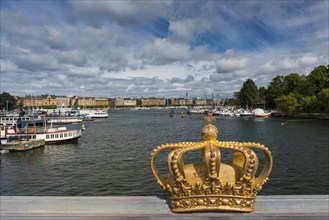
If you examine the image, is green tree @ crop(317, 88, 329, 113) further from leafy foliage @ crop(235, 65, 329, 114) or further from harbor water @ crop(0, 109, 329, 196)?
harbor water @ crop(0, 109, 329, 196)

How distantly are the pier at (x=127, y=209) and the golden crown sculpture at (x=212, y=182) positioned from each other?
0.49 feet

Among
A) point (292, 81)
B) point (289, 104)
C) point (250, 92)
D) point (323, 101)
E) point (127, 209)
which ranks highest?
point (292, 81)

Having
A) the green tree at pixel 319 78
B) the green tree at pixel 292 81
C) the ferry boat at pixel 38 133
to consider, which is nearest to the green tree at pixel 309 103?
the green tree at pixel 319 78

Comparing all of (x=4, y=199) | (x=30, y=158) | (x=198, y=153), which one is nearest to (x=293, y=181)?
(x=198, y=153)

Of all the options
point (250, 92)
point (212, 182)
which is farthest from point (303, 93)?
point (212, 182)

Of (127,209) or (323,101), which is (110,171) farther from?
(323,101)

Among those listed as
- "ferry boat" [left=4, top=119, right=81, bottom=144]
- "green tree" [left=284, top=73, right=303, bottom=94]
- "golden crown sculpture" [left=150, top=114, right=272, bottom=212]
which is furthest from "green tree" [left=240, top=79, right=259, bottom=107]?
Answer: "golden crown sculpture" [left=150, top=114, right=272, bottom=212]

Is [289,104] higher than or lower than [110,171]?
higher

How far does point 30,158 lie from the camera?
110ft

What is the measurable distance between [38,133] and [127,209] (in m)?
42.8

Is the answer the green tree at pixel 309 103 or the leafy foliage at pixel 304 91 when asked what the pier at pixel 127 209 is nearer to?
the leafy foliage at pixel 304 91

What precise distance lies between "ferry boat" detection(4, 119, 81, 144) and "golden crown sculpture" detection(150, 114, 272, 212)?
1627 inches

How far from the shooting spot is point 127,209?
4.44 m

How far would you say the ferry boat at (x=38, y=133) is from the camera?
141ft
